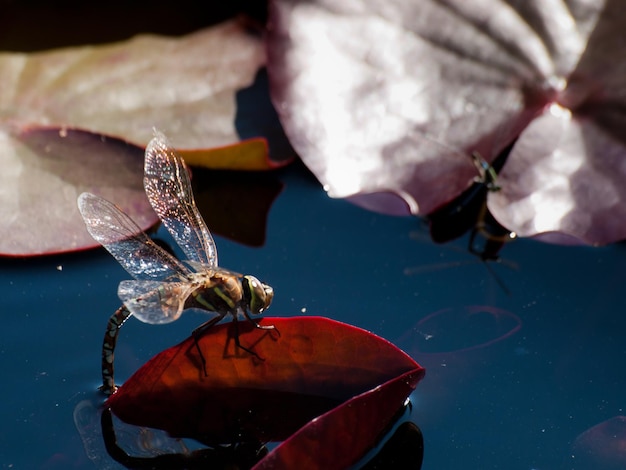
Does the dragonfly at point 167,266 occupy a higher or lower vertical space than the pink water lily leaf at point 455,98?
lower

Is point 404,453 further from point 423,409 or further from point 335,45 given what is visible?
point 335,45

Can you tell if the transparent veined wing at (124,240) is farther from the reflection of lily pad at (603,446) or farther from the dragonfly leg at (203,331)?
the reflection of lily pad at (603,446)

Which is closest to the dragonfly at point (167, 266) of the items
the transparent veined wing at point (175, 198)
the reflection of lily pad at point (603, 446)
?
the transparent veined wing at point (175, 198)

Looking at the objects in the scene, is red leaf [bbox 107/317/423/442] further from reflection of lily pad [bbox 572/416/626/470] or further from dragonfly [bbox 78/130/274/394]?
reflection of lily pad [bbox 572/416/626/470]

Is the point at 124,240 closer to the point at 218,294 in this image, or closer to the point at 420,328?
the point at 218,294

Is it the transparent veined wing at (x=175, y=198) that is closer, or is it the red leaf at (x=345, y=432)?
the red leaf at (x=345, y=432)
